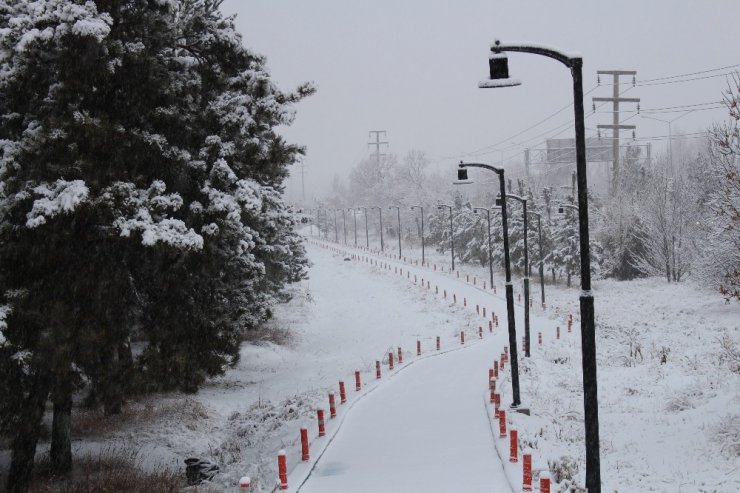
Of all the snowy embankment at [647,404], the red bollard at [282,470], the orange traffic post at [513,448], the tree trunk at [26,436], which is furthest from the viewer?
the snowy embankment at [647,404]

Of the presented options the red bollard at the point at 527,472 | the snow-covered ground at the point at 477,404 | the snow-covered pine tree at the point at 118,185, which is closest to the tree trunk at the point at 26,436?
the snow-covered pine tree at the point at 118,185

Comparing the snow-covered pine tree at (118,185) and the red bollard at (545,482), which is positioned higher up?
the snow-covered pine tree at (118,185)

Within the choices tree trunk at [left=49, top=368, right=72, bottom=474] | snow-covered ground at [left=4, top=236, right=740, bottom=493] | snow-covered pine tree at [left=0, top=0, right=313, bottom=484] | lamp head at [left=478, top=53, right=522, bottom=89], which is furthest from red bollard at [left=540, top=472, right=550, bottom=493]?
tree trunk at [left=49, top=368, right=72, bottom=474]

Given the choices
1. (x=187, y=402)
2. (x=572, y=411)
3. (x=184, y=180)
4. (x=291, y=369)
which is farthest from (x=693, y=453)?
(x=291, y=369)

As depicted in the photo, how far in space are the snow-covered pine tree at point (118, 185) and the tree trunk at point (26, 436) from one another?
1.1 inches

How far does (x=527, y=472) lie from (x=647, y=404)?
12.2 metres

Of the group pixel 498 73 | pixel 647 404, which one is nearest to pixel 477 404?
pixel 647 404

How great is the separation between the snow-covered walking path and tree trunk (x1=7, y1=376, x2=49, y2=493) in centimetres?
516

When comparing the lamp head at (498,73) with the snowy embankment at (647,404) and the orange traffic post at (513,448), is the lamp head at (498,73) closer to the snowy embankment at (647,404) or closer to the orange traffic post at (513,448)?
the orange traffic post at (513,448)

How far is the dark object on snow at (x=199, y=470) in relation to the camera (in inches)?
505

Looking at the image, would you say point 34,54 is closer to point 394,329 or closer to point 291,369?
point 291,369

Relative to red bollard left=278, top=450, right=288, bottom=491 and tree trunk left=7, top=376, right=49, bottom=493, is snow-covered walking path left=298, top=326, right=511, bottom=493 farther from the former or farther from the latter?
tree trunk left=7, top=376, right=49, bottom=493

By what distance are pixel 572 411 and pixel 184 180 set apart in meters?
13.6

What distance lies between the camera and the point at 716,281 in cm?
3653
